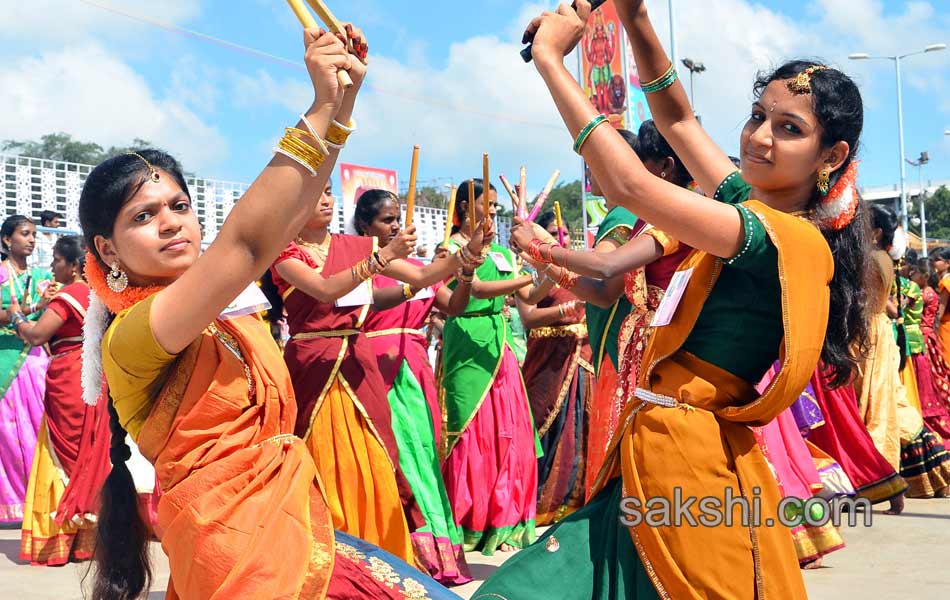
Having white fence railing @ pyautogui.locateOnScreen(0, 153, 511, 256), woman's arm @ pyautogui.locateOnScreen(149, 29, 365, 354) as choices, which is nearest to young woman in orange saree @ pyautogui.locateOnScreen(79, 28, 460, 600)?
woman's arm @ pyautogui.locateOnScreen(149, 29, 365, 354)

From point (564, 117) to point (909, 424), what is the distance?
22.2 ft

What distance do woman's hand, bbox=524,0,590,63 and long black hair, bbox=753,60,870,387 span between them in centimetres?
50

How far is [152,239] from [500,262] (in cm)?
420

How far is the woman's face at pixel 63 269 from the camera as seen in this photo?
7066 millimetres

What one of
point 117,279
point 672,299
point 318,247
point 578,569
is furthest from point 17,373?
point 672,299

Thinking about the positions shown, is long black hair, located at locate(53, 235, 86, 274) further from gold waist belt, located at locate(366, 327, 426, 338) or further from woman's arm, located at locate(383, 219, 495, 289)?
woman's arm, located at locate(383, 219, 495, 289)

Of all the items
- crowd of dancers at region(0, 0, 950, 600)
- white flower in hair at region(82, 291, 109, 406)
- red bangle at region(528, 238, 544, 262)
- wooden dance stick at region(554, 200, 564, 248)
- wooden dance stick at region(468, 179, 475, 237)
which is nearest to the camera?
crowd of dancers at region(0, 0, 950, 600)

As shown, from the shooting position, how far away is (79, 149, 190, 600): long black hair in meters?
2.36

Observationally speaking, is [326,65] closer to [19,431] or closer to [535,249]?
[535,249]

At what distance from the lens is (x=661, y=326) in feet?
7.31

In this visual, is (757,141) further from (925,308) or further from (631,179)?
(925,308)

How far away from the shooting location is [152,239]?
233 centimetres

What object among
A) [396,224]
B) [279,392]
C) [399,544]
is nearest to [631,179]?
[279,392]

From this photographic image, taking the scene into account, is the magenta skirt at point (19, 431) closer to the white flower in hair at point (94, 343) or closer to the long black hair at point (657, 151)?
the long black hair at point (657, 151)
